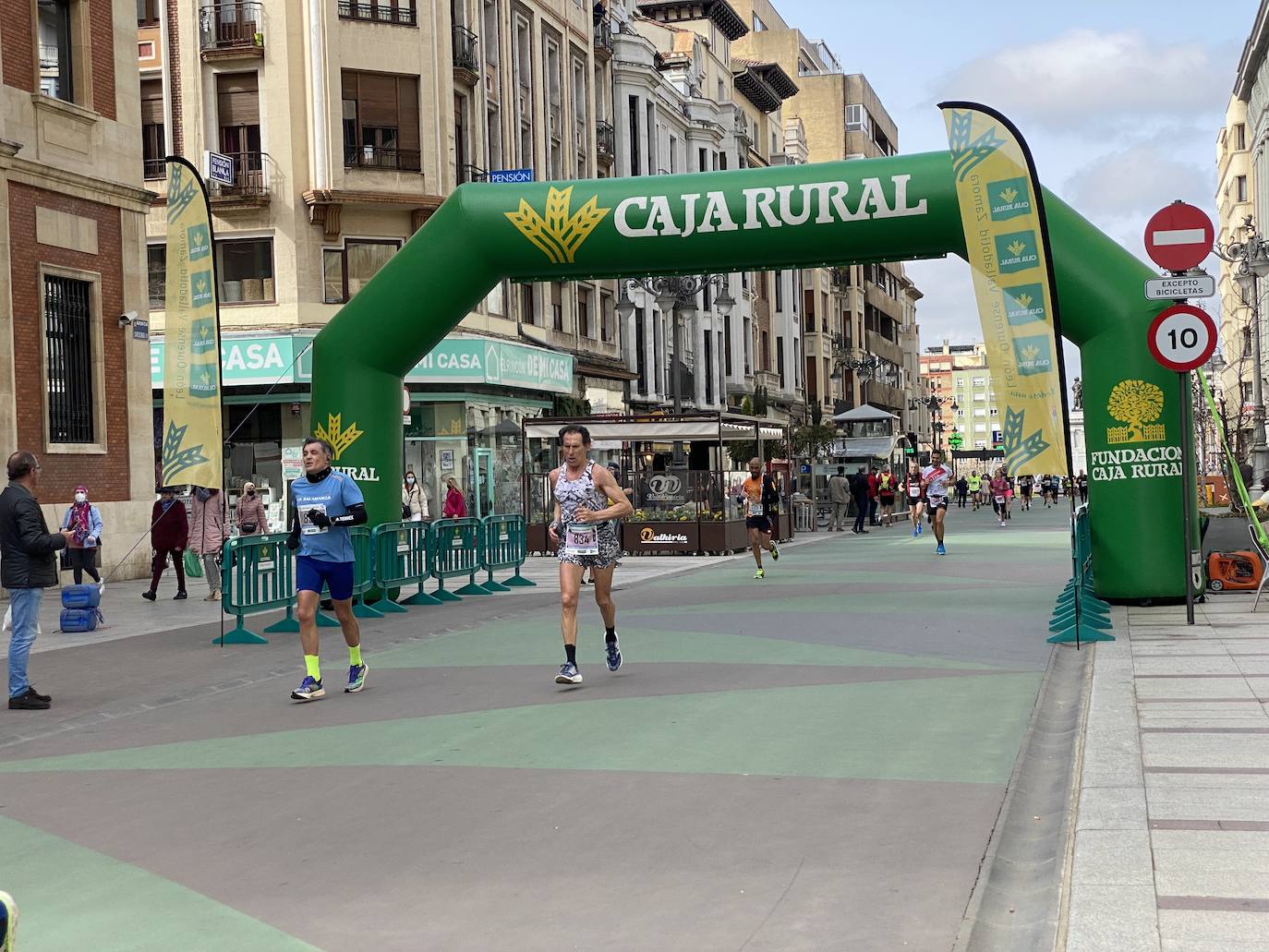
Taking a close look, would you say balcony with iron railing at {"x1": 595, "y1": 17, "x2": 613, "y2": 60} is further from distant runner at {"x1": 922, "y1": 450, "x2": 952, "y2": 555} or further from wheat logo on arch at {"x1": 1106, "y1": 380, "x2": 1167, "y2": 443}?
wheat logo on arch at {"x1": 1106, "y1": 380, "x2": 1167, "y2": 443}

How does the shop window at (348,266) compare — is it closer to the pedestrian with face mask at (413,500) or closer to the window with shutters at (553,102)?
the pedestrian with face mask at (413,500)

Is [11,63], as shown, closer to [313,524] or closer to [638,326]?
[313,524]

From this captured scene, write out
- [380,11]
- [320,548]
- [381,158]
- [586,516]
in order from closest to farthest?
[320,548], [586,516], [380,11], [381,158]

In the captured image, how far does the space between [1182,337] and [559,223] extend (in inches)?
251

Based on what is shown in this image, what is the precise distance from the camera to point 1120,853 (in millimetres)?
5465

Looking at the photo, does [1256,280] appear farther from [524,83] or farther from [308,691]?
[308,691]

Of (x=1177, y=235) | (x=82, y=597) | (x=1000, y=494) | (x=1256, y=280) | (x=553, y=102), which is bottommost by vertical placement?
(x=82, y=597)

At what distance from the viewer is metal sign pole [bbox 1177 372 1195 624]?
12945mm

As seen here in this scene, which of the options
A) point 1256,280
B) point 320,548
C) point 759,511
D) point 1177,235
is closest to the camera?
point 320,548

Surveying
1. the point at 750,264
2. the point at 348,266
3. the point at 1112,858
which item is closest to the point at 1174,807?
the point at 1112,858

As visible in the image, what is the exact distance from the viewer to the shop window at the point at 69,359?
73.4ft

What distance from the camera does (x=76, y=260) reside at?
2289 centimetres

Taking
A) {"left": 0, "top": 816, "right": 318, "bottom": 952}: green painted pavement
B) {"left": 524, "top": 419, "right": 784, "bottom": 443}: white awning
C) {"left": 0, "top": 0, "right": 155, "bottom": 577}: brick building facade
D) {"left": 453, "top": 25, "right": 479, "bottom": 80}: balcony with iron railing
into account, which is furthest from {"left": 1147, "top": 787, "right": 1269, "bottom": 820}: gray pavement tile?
{"left": 453, "top": 25, "right": 479, "bottom": 80}: balcony with iron railing

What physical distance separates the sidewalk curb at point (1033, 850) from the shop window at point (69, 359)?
1726 cm
